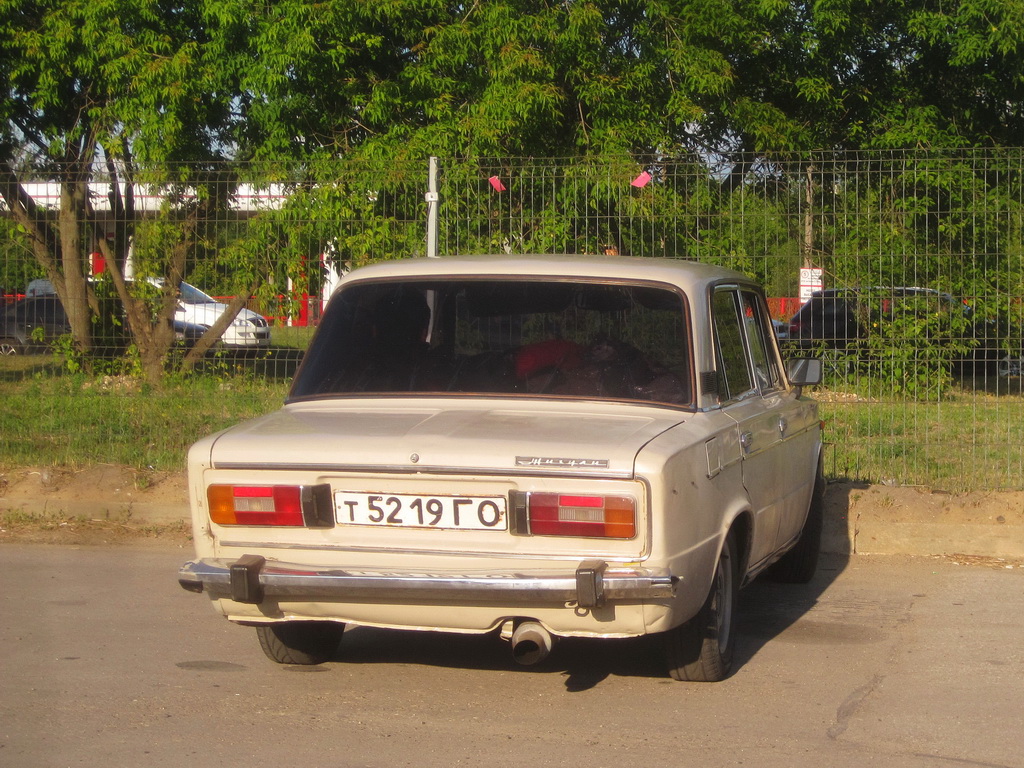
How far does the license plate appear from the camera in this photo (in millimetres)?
4207

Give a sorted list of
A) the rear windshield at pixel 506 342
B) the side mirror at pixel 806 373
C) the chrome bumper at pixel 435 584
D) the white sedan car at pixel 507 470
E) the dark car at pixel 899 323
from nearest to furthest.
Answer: the chrome bumper at pixel 435 584 → the white sedan car at pixel 507 470 → the rear windshield at pixel 506 342 → the side mirror at pixel 806 373 → the dark car at pixel 899 323

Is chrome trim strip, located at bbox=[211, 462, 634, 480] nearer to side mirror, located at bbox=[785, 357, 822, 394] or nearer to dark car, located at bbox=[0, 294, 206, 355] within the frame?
side mirror, located at bbox=[785, 357, 822, 394]

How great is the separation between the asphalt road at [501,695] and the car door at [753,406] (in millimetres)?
612

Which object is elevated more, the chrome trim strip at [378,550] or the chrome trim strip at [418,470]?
the chrome trim strip at [418,470]

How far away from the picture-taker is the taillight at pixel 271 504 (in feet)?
14.2

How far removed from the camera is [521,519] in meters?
4.16

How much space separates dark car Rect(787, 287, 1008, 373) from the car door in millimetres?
2452

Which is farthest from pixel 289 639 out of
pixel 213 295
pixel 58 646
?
pixel 213 295

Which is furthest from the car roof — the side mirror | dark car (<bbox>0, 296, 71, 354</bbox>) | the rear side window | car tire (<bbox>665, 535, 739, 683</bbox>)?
dark car (<bbox>0, 296, 71, 354</bbox>)

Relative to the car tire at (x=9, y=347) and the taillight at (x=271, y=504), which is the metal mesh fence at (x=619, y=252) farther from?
the taillight at (x=271, y=504)

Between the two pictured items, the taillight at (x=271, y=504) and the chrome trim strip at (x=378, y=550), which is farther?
the taillight at (x=271, y=504)

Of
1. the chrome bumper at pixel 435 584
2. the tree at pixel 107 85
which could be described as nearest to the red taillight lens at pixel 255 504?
the chrome bumper at pixel 435 584

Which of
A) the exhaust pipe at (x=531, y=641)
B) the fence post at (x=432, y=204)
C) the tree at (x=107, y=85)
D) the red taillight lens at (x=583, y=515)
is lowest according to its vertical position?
the exhaust pipe at (x=531, y=641)

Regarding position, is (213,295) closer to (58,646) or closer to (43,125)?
(58,646)
